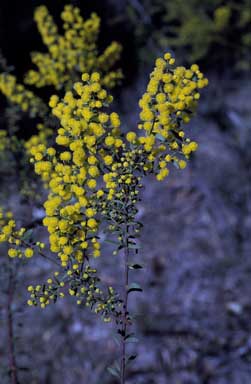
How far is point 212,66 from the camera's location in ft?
19.8

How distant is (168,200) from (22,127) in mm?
1572

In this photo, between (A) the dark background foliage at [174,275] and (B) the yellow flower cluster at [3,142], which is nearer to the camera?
(B) the yellow flower cluster at [3,142]

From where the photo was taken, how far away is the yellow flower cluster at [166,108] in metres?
1.45

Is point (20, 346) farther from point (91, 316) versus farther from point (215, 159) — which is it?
point (215, 159)

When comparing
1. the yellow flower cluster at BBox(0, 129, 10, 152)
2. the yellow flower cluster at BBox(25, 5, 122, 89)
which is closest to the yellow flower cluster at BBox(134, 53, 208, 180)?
the yellow flower cluster at BBox(25, 5, 122, 89)

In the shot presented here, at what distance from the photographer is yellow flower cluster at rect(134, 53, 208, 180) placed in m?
1.45

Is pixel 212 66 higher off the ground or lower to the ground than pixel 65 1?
higher

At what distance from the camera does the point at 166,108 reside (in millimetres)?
1440

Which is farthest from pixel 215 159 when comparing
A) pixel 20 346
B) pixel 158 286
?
pixel 20 346

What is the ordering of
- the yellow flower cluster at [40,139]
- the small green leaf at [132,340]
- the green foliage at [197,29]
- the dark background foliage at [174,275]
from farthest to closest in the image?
the green foliage at [197,29]
the dark background foliage at [174,275]
the yellow flower cluster at [40,139]
the small green leaf at [132,340]

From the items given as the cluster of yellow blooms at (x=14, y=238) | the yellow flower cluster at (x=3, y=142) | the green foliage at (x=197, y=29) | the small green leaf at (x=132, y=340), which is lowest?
the small green leaf at (x=132, y=340)

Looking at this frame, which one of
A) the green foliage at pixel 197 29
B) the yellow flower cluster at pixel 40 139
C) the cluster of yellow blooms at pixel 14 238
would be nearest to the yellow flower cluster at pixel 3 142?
the yellow flower cluster at pixel 40 139

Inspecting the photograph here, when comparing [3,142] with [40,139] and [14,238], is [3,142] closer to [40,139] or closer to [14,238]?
[40,139]

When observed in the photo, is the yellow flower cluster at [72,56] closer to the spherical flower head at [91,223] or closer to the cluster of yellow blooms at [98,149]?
the cluster of yellow blooms at [98,149]
